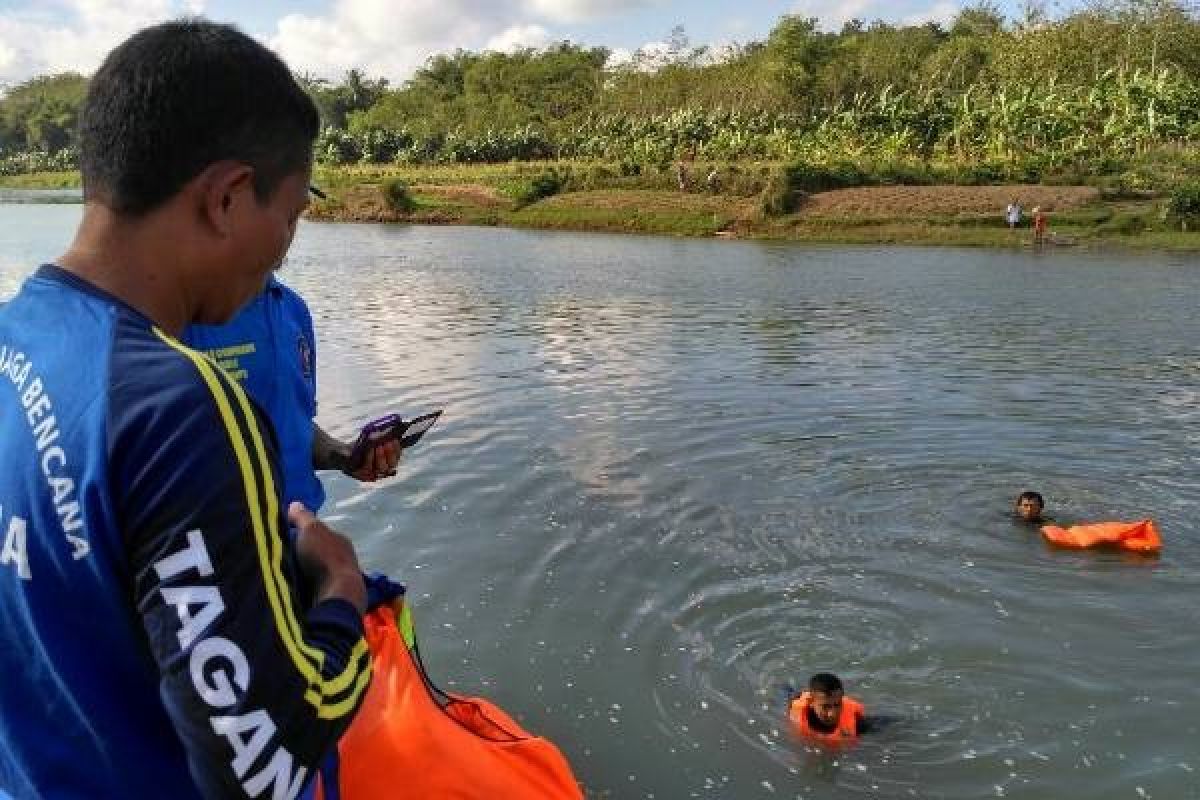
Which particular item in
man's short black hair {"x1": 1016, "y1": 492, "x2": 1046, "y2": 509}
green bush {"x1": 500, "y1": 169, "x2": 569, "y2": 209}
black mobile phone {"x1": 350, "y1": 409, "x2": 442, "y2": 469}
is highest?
green bush {"x1": 500, "y1": 169, "x2": 569, "y2": 209}

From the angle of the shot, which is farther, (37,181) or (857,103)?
(37,181)

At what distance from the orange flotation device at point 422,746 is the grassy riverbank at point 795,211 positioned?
105 feet

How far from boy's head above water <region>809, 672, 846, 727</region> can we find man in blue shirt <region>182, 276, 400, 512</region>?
2684 mm

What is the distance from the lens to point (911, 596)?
6.75 metres

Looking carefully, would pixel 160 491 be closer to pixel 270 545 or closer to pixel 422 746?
pixel 270 545

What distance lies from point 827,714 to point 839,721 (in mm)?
76

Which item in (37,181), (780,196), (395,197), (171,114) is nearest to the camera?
(171,114)

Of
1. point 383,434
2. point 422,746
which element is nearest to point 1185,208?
point 383,434

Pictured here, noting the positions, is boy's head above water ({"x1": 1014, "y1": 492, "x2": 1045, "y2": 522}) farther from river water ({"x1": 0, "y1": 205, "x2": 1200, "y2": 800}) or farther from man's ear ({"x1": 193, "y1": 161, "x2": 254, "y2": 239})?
man's ear ({"x1": 193, "y1": 161, "x2": 254, "y2": 239})

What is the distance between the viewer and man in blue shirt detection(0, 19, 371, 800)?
1153 mm

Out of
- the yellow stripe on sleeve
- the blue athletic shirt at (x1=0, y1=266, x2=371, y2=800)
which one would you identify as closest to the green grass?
the blue athletic shirt at (x1=0, y1=266, x2=371, y2=800)

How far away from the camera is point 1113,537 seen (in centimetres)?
740

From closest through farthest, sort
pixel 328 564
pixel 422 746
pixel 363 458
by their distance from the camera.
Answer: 1. pixel 328 564
2. pixel 422 746
3. pixel 363 458

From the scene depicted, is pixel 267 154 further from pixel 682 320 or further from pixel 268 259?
pixel 682 320
